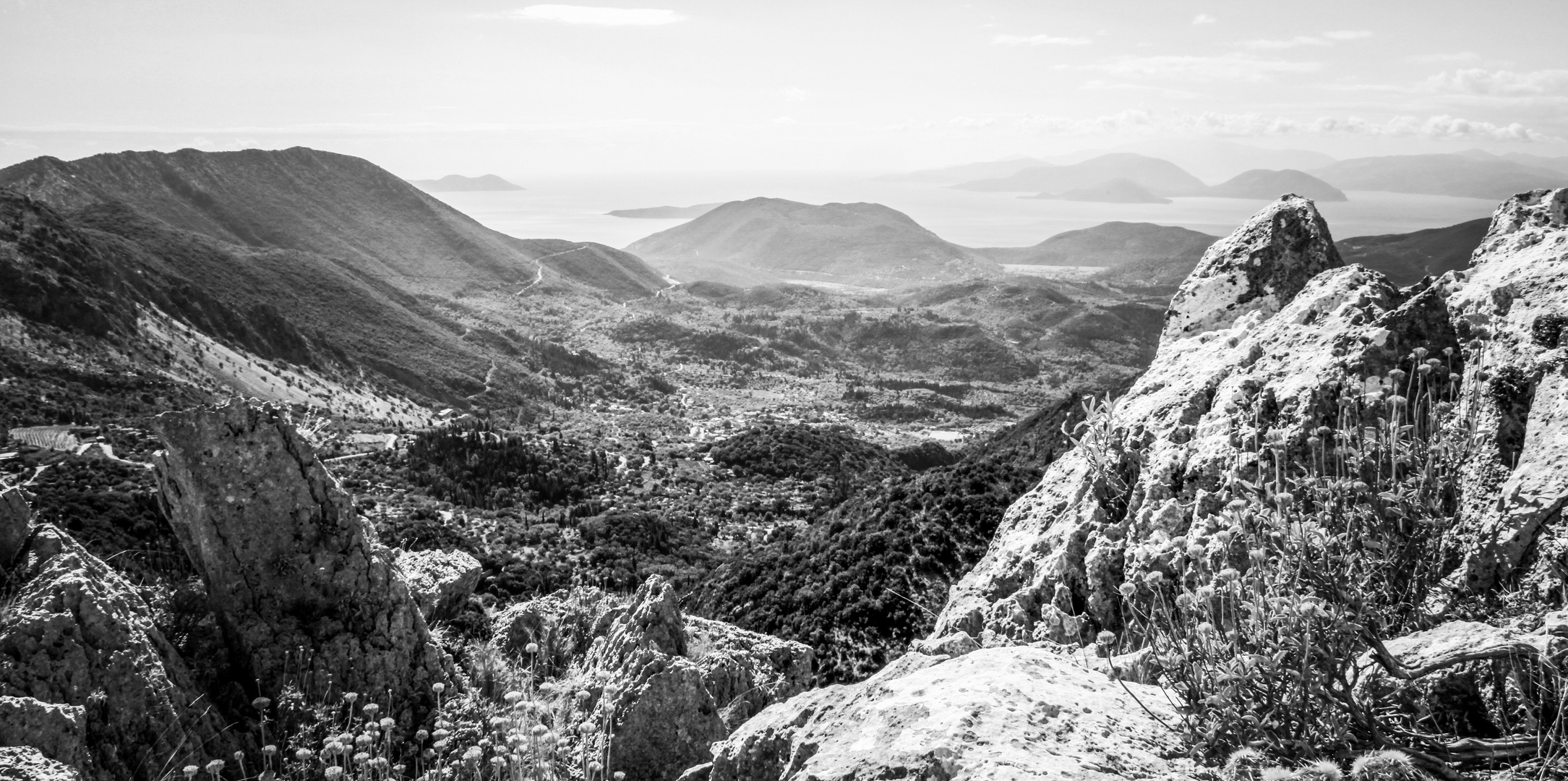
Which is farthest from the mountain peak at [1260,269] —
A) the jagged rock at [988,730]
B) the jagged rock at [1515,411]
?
the jagged rock at [988,730]

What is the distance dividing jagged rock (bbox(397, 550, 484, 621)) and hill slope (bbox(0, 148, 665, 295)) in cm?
13080

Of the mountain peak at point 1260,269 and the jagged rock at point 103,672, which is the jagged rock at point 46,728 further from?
the mountain peak at point 1260,269

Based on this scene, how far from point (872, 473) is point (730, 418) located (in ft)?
121

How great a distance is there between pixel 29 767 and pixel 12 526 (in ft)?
10.9

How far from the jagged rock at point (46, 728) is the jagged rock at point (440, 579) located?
177 inches

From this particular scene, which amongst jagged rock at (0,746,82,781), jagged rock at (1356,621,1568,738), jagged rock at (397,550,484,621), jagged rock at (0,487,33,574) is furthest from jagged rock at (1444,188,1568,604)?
jagged rock at (397,550,484,621)

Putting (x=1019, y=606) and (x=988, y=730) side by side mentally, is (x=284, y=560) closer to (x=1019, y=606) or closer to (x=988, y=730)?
(x=1019, y=606)

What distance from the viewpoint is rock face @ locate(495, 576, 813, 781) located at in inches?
230

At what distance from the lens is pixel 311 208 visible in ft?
533

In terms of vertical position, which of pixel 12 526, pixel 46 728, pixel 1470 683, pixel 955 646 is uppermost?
pixel 1470 683

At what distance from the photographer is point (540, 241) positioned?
19638cm

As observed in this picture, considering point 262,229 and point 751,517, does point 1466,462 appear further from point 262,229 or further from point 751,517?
→ point 262,229

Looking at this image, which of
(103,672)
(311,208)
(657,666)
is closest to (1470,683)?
(657,666)

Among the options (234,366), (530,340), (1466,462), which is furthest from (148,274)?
(1466,462)
